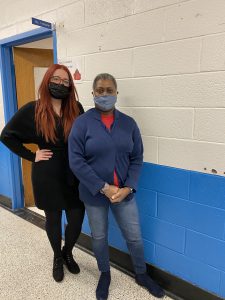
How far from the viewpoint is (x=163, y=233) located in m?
1.83

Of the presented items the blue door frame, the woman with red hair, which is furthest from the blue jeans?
the blue door frame

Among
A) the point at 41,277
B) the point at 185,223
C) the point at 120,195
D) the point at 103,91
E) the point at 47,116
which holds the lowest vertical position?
the point at 41,277

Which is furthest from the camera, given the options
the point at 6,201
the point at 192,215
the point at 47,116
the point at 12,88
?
the point at 6,201

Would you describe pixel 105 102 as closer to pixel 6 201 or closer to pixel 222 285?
pixel 222 285

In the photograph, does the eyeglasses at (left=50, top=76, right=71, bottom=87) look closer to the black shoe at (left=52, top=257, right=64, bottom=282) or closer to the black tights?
the black tights

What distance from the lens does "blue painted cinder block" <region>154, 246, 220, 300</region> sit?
1.61m

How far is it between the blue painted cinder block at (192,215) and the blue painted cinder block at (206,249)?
0.04m

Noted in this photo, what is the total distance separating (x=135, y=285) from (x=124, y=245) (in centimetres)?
30

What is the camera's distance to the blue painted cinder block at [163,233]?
1.75 metres

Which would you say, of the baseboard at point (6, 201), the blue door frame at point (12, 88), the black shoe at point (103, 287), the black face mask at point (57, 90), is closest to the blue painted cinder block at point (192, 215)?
the black shoe at point (103, 287)

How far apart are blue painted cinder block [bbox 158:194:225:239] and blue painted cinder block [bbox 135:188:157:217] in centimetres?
4

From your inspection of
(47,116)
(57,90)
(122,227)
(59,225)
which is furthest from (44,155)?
(122,227)

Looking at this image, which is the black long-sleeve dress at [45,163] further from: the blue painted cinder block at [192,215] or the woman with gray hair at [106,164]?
the blue painted cinder block at [192,215]

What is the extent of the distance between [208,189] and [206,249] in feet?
1.24
